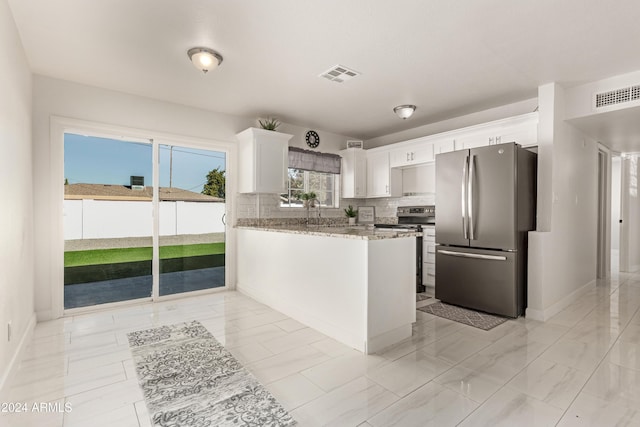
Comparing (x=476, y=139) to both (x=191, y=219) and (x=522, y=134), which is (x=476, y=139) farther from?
(x=191, y=219)

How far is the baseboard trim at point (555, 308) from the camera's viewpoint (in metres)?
3.31

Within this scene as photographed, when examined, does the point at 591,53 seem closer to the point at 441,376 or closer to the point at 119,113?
the point at 441,376

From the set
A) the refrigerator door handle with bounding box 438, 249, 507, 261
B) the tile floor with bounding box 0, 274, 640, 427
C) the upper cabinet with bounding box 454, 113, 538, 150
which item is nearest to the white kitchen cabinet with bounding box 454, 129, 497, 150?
the upper cabinet with bounding box 454, 113, 538, 150

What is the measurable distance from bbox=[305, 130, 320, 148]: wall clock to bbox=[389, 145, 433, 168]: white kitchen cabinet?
128 centimetres

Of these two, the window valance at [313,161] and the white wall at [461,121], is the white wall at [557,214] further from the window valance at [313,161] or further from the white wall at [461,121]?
the window valance at [313,161]

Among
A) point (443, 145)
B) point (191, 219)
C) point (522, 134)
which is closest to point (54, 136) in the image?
point (191, 219)

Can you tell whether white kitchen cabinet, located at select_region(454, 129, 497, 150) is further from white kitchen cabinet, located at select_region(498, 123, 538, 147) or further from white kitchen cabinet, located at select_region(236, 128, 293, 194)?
white kitchen cabinet, located at select_region(236, 128, 293, 194)

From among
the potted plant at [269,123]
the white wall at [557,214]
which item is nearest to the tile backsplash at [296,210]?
the potted plant at [269,123]

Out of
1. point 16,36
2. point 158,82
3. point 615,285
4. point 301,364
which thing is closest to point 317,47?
point 158,82

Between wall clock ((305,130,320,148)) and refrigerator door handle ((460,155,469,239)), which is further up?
Answer: wall clock ((305,130,320,148))

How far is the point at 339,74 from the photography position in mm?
3252

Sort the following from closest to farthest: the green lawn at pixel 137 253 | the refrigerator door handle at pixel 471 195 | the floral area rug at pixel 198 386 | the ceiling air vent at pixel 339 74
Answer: the floral area rug at pixel 198 386 < the ceiling air vent at pixel 339 74 < the refrigerator door handle at pixel 471 195 < the green lawn at pixel 137 253

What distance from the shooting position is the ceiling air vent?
123 inches

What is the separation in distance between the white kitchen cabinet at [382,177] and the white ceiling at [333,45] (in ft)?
4.95
